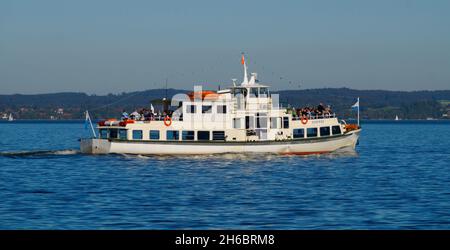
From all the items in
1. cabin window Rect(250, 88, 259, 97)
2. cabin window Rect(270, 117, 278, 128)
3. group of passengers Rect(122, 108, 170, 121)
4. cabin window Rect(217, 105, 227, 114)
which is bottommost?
cabin window Rect(270, 117, 278, 128)

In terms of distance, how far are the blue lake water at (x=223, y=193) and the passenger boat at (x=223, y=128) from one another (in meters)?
1.27

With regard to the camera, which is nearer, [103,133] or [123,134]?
[123,134]

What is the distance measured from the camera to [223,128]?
69.1 meters

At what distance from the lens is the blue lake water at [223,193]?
3312 cm

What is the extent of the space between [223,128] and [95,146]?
38.9ft

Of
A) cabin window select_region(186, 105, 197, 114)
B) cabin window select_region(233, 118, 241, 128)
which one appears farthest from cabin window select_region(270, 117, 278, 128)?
cabin window select_region(186, 105, 197, 114)

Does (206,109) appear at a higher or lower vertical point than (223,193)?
higher

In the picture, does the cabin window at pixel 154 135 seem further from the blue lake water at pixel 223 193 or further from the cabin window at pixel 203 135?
the cabin window at pixel 203 135

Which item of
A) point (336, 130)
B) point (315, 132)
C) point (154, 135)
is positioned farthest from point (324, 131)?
point (154, 135)

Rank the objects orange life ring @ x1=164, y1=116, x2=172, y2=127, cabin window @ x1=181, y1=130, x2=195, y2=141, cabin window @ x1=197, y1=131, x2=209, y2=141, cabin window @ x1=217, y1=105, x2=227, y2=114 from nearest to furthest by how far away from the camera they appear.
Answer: orange life ring @ x1=164, y1=116, x2=172, y2=127 → cabin window @ x1=197, y1=131, x2=209, y2=141 → cabin window @ x1=217, y1=105, x2=227, y2=114 → cabin window @ x1=181, y1=130, x2=195, y2=141

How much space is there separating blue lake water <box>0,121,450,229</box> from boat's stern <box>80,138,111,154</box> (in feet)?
2.63

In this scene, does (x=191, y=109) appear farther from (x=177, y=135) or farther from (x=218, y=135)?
(x=218, y=135)

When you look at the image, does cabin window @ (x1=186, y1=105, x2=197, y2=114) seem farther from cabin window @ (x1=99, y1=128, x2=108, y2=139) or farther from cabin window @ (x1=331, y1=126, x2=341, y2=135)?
cabin window @ (x1=331, y1=126, x2=341, y2=135)

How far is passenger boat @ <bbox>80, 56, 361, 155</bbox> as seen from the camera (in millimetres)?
68500
